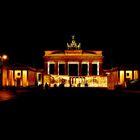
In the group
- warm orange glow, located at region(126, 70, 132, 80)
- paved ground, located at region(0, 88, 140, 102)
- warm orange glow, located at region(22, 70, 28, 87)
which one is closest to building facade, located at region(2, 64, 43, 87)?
warm orange glow, located at region(22, 70, 28, 87)

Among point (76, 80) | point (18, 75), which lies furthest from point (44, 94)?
point (76, 80)

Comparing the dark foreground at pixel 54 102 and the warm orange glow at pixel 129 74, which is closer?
the dark foreground at pixel 54 102

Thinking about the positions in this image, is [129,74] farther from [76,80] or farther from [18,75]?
[18,75]

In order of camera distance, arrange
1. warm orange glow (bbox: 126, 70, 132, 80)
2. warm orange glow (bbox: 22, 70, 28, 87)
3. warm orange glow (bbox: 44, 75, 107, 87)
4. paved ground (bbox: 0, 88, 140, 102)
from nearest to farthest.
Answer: paved ground (bbox: 0, 88, 140, 102), warm orange glow (bbox: 126, 70, 132, 80), warm orange glow (bbox: 22, 70, 28, 87), warm orange glow (bbox: 44, 75, 107, 87)

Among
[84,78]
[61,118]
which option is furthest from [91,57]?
[61,118]

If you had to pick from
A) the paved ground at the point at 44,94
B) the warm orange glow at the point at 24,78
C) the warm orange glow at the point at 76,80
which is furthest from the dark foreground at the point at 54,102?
the warm orange glow at the point at 76,80

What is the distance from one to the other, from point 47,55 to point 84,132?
47.8 m

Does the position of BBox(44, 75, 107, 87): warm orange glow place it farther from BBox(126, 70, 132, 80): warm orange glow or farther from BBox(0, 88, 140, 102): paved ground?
BBox(0, 88, 140, 102): paved ground

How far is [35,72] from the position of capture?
48.5 m

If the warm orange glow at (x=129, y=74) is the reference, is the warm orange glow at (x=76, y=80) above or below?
below

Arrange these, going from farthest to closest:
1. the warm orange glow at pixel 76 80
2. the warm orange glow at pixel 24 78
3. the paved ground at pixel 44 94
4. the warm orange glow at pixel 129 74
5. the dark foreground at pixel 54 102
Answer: the warm orange glow at pixel 76 80
the warm orange glow at pixel 24 78
the warm orange glow at pixel 129 74
the paved ground at pixel 44 94
the dark foreground at pixel 54 102

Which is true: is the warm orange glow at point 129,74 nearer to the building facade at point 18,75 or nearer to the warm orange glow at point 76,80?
the warm orange glow at point 76,80

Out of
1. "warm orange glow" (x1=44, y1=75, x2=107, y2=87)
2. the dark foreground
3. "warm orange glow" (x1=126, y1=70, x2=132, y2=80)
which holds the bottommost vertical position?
the dark foreground

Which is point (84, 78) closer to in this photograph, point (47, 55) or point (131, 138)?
point (47, 55)
